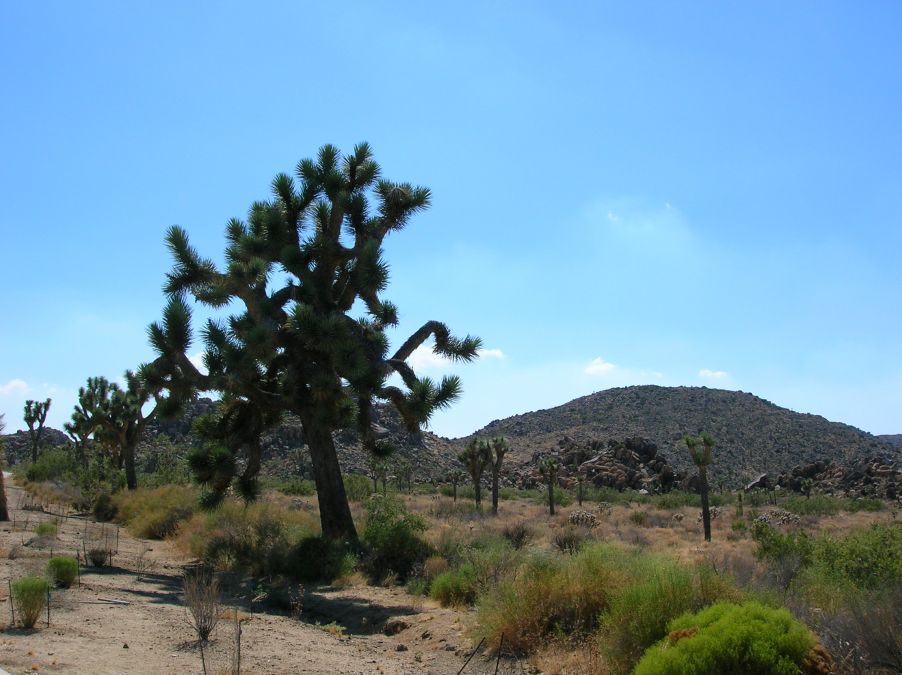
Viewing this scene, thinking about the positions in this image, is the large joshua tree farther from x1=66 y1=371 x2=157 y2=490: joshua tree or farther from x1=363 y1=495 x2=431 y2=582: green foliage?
x1=66 y1=371 x2=157 y2=490: joshua tree

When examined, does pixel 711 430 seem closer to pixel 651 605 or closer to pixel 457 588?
pixel 457 588

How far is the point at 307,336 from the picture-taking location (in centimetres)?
1526

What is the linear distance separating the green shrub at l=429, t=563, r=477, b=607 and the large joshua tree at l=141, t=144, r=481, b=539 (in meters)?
4.05

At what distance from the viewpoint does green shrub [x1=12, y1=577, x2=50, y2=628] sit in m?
8.45

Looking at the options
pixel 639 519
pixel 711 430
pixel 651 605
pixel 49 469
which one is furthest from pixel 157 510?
pixel 711 430

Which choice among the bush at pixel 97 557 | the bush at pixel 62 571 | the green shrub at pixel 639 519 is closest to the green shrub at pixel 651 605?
the bush at pixel 62 571

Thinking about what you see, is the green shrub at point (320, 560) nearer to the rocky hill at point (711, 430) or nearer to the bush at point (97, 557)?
the bush at point (97, 557)

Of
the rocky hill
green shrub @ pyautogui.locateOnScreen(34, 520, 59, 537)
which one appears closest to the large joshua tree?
green shrub @ pyautogui.locateOnScreen(34, 520, 59, 537)

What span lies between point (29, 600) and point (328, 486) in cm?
877

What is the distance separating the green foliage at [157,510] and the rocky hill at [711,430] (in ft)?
161

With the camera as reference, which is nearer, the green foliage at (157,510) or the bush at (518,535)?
the bush at (518,535)

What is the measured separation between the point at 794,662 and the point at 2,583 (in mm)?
10881

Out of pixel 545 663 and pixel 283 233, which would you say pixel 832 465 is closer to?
pixel 283 233

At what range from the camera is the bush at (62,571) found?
11.8 meters
